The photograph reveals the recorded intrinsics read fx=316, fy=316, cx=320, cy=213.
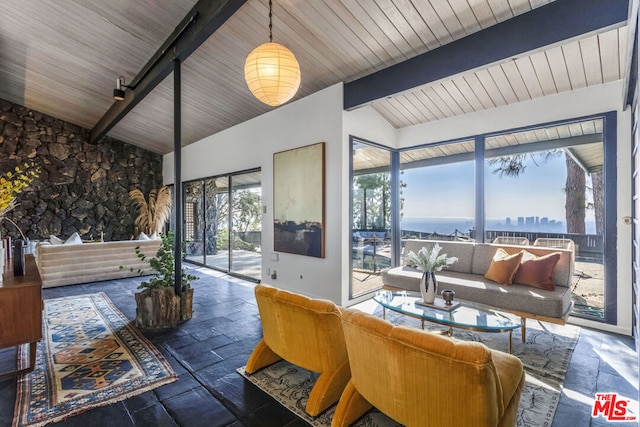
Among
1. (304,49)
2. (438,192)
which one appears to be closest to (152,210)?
(304,49)

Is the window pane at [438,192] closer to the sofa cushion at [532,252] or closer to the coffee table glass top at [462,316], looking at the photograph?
the sofa cushion at [532,252]

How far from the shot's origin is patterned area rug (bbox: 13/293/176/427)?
6.97 ft

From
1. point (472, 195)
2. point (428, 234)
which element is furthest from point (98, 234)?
point (472, 195)

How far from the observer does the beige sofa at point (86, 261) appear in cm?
527

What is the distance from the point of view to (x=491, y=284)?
3684 mm

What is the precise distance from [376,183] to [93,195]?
7338mm

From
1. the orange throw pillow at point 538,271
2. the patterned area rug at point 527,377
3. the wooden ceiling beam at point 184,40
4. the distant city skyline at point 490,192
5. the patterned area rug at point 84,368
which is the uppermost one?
the wooden ceiling beam at point 184,40

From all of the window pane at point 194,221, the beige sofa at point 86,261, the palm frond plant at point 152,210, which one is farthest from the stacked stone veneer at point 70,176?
the beige sofa at point 86,261

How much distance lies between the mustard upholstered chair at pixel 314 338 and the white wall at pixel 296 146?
211cm

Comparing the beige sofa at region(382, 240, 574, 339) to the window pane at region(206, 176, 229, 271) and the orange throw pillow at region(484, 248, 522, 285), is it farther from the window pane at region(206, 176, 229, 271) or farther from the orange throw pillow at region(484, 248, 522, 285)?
the window pane at region(206, 176, 229, 271)

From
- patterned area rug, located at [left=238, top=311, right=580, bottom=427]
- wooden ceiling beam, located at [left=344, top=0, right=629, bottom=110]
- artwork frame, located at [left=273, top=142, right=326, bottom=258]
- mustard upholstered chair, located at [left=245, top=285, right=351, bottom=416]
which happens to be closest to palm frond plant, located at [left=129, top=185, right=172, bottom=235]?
artwork frame, located at [left=273, top=142, right=326, bottom=258]

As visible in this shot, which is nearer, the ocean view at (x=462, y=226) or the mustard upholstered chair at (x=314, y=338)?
the mustard upholstered chair at (x=314, y=338)

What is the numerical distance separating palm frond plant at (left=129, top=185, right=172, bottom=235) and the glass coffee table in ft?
23.6

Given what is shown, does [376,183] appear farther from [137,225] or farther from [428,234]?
[137,225]
